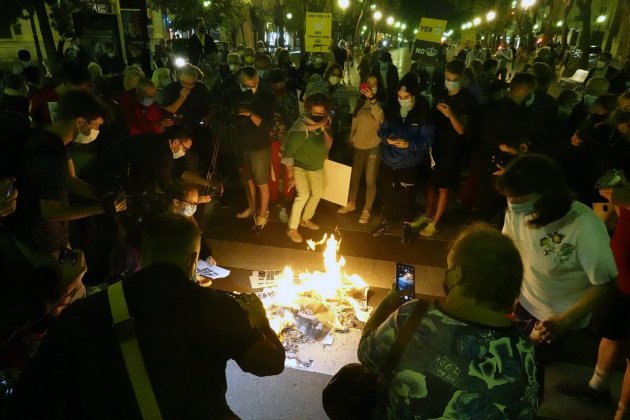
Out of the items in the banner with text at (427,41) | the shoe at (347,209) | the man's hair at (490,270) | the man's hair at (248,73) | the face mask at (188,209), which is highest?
the banner with text at (427,41)

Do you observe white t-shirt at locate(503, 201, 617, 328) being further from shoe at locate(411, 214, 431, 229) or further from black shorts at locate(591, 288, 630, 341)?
shoe at locate(411, 214, 431, 229)

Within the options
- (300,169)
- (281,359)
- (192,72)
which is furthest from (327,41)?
(281,359)

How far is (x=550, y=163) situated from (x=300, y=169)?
364 centimetres

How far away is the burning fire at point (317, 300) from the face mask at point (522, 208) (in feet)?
6.96

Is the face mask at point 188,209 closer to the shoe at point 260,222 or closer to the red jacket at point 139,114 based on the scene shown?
the shoe at point 260,222

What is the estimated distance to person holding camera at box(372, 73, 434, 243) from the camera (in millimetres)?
5961

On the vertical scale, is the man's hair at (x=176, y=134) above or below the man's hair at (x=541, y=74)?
below

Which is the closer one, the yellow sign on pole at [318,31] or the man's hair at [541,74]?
the man's hair at [541,74]

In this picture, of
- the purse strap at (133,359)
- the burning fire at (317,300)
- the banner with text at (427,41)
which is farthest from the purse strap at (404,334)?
the banner with text at (427,41)

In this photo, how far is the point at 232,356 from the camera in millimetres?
1978

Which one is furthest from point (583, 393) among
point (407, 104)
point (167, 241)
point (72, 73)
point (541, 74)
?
point (72, 73)

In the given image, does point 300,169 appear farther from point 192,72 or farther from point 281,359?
point 281,359

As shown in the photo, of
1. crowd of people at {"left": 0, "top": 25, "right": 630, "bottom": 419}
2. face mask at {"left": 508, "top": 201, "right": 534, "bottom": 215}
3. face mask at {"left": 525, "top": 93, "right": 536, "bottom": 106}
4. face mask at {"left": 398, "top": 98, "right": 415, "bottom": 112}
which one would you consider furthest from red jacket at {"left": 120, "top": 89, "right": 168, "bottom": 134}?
face mask at {"left": 525, "top": 93, "right": 536, "bottom": 106}

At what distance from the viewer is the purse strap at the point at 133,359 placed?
1.67m
